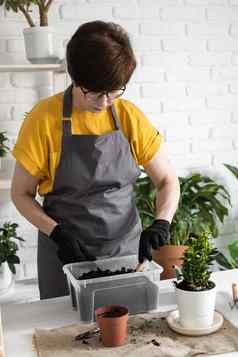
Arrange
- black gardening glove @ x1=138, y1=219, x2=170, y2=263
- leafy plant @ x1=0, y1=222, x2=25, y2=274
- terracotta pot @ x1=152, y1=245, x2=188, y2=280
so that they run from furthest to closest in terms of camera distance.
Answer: terracotta pot @ x1=152, y1=245, x2=188, y2=280 → leafy plant @ x1=0, y1=222, x2=25, y2=274 → black gardening glove @ x1=138, y1=219, x2=170, y2=263

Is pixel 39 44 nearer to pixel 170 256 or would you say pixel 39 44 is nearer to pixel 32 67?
pixel 32 67

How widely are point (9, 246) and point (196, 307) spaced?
1.92 m

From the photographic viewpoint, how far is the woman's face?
1.74m

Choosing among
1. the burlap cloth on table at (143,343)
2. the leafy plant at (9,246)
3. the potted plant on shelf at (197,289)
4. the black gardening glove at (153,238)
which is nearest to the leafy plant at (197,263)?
the potted plant on shelf at (197,289)

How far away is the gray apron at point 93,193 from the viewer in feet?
6.49

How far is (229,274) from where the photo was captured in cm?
190

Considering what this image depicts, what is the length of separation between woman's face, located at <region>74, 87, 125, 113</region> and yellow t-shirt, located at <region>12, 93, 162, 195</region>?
0.06 metres

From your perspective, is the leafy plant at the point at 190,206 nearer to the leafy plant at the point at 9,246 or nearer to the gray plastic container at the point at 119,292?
the leafy plant at the point at 9,246

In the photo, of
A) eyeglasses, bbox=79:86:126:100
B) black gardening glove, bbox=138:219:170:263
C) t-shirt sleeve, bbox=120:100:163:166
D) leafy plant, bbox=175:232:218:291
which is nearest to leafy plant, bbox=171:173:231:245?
t-shirt sleeve, bbox=120:100:163:166

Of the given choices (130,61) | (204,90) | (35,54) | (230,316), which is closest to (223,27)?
(204,90)

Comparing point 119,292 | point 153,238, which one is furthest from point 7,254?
point 119,292

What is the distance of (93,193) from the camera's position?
2018mm

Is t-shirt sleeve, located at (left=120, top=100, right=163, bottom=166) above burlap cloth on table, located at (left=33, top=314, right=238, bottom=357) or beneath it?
above

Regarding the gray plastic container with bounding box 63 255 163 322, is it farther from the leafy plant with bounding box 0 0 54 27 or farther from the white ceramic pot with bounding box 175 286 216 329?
the leafy plant with bounding box 0 0 54 27
